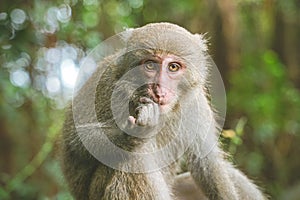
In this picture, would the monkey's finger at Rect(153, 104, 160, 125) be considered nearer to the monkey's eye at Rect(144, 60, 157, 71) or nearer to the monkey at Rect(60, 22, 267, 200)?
the monkey at Rect(60, 22, 267, 200)

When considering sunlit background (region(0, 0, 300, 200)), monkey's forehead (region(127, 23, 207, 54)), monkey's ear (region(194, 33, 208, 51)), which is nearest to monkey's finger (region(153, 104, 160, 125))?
monkey's forehead (region(127, 23, 207, 54))

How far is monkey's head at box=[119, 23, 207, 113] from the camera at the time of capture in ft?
16.5

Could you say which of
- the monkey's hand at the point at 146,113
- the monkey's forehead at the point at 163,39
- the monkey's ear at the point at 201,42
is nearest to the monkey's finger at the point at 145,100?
the monkey's hand at the point at 146,113

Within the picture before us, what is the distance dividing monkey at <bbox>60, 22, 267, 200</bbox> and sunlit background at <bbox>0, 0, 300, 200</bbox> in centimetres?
230

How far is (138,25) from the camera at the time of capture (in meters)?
10.1

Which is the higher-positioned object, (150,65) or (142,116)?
(150,65)

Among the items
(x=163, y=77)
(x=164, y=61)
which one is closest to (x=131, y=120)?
(x=163, y=77)

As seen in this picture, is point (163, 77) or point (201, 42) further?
point (201, 42)

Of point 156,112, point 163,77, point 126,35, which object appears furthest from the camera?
point 126,35

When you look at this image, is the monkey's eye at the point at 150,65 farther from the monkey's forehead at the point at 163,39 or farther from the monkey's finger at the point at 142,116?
the monkey's finger at the point at 142,116

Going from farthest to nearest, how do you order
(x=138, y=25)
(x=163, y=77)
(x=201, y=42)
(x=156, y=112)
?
(x=138, y=25) → (x=201, y=42) → (x=163, y=77) → (x=156, y=112)

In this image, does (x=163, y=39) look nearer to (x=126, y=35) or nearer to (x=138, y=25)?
(x=126, y=35)

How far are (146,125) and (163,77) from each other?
0.46m

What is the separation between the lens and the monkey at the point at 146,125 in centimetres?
499
